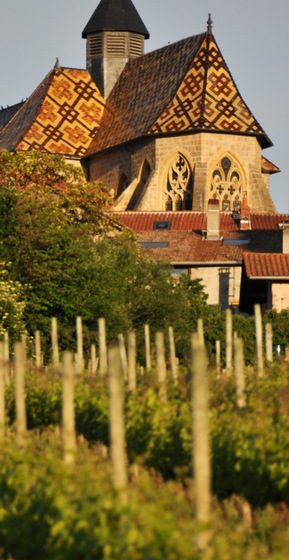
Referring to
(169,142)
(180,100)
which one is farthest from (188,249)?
(180,100)

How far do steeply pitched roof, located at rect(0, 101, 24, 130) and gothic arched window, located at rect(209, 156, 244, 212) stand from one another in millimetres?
19843

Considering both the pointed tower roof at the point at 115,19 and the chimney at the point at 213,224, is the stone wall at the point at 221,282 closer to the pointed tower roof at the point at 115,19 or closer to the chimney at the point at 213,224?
the chimney at the point at 213,224

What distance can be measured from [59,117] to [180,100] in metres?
7.60

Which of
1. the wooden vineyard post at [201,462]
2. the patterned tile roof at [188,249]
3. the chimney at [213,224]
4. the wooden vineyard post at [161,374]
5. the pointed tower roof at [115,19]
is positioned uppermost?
the pointed tower roof at [115,19]

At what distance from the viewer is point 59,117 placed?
89375mm

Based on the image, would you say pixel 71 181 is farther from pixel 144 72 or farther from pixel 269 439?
pixel 269 439

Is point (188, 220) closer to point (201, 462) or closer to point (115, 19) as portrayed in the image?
Result: point (115, 19)

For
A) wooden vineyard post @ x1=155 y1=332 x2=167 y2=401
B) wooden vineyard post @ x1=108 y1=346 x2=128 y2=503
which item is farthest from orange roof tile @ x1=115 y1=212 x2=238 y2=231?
wooden vineyard post @ x1=108 y1=346 x2=128 y2=503

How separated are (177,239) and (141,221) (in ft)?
20.7

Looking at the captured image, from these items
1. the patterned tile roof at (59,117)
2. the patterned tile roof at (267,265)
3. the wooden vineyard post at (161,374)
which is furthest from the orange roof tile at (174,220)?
the wooden vineyard post at (161,374)

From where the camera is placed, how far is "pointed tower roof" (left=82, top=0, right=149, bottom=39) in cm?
9475

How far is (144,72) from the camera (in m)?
91.3

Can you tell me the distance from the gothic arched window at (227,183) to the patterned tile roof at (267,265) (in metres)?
19.8

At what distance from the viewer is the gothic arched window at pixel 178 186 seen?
82938 mm
